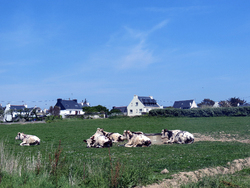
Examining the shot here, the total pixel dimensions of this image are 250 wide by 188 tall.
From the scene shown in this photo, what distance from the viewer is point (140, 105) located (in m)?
93.1

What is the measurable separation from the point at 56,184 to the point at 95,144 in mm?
8383

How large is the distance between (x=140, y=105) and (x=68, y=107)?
32962 millimetres

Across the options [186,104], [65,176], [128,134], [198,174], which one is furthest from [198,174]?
[186,104]

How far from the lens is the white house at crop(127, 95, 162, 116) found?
9237 centimetres

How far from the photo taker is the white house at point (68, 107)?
10644 cm

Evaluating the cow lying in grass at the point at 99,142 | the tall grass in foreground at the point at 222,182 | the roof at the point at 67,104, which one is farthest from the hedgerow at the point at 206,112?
the roof at the point at 67,104

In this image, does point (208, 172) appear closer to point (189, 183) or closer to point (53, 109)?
point (189, 183)

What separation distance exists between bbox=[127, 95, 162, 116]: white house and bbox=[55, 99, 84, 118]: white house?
26.0m

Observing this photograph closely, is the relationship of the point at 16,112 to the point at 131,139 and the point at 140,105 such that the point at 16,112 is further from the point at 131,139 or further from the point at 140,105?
the point at 131,139

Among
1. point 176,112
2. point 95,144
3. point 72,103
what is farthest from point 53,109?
point 95,144

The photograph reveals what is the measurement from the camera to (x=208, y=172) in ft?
25.4

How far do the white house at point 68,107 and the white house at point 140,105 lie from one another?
26.0 m

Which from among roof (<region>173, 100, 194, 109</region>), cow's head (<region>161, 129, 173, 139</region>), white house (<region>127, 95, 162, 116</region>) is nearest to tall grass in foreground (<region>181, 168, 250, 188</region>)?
cow's head (<region>161, 129, 173, 139</region>)

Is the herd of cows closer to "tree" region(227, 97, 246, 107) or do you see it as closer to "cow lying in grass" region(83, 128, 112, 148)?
"cow lying in grass" region(83, 128, 112, 148)
